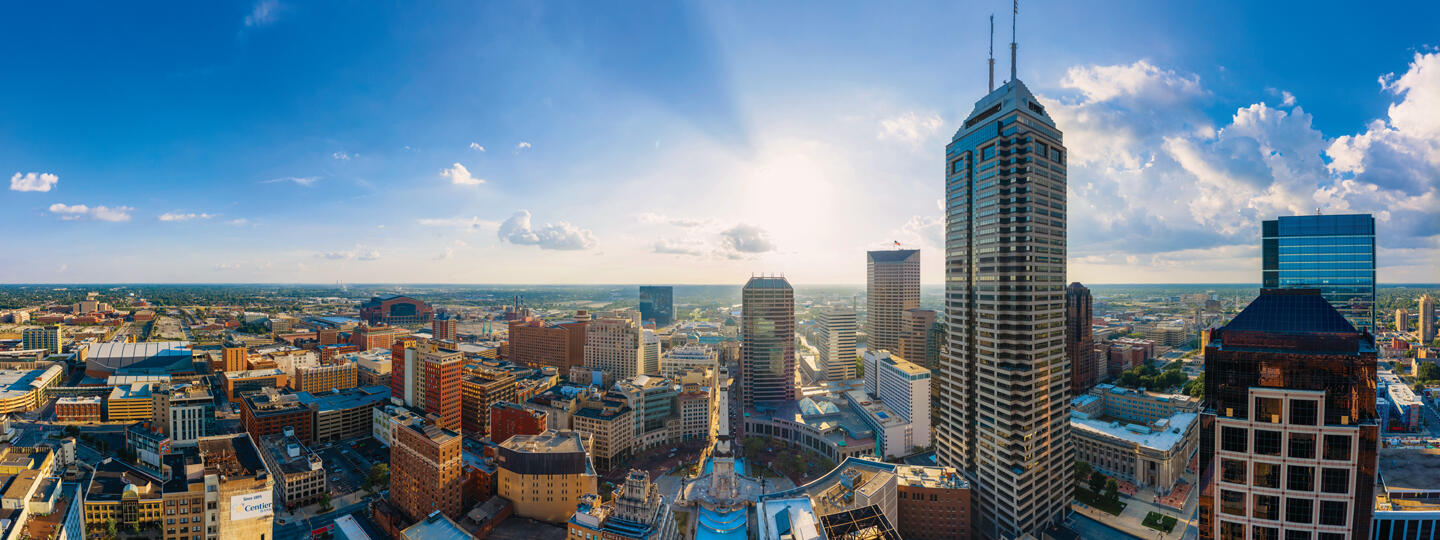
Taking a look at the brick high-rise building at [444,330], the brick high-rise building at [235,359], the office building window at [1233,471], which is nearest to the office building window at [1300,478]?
the office building window at [1233,471]

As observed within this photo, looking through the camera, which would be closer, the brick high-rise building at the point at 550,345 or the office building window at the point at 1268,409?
the office building window at the point at 1268,409

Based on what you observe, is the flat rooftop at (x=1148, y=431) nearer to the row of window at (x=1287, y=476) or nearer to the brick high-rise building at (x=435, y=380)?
the row of window at (x=1287, y=476)

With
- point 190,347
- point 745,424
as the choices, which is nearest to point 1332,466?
point 745,424

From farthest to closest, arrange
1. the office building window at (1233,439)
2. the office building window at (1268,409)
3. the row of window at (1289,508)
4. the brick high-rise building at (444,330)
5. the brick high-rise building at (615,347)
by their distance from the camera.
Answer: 1. the brick high-rise building at (444,330)
2. the brick high-rise building at (615,347)
3. the office building window at (1233,439)
4. the office building window at (1268,409)
5. the row of window at (1289,508)

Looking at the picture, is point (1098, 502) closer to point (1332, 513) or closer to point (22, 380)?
point (1332, 513)

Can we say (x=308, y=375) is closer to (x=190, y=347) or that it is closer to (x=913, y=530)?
(x=190, y=347)
